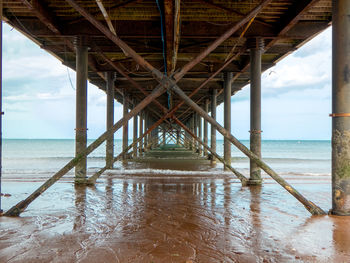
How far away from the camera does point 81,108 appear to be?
25.8 feet

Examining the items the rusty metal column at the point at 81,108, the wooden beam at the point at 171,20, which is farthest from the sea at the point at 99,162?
the wooden beam at the point at 171,20

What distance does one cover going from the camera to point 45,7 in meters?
6.51

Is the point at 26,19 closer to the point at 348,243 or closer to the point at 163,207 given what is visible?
the point at 163,207

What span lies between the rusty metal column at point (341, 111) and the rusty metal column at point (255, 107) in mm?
3286

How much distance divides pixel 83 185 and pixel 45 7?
14.4 feet

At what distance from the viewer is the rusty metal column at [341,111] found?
432 centimetres

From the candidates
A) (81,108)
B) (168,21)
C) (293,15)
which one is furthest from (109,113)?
(293,15)

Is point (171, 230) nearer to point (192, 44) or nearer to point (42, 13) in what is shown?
point (42, 13)

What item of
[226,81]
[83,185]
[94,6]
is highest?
[94,6]

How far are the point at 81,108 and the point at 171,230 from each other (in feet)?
17.3

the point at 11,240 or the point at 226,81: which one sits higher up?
the point at 226,81

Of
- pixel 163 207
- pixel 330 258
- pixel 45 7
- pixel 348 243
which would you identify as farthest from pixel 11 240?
pixel 45 7

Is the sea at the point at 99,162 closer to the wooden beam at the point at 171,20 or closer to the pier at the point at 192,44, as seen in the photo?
the pier at the point at 192,44

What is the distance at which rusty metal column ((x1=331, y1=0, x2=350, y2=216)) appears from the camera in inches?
170
